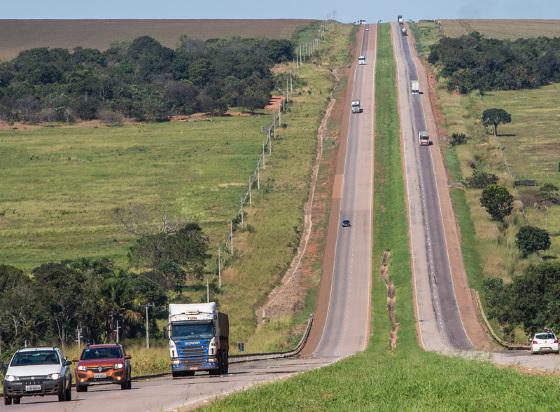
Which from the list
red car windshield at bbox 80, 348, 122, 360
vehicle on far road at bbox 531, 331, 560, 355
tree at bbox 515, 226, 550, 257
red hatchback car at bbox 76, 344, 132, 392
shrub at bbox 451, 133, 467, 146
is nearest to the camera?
red hatchback car at bbox 76, 344, 132, 392

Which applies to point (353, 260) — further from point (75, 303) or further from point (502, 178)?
point (75, 303)

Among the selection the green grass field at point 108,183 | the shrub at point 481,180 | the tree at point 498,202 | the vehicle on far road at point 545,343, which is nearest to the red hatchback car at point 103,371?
the vehicle on far road at point 545,343

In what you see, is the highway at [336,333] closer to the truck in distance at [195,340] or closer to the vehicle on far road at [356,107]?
the truck in distance at [195,340]

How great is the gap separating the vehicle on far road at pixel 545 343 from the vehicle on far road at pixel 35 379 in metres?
33.4

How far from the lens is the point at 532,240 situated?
118125 millimetres

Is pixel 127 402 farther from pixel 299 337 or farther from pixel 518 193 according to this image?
pixel 518 193

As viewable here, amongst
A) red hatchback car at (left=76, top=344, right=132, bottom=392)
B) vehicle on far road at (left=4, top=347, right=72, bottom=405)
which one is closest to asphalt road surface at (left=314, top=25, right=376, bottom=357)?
red hatchback car at (left=76, top=344, right=132, bottom=392)

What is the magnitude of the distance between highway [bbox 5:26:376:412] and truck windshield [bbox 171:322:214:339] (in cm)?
195

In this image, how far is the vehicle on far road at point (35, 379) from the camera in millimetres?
41562

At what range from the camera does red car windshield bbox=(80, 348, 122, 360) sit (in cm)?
4928

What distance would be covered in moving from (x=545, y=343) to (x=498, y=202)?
64.6 metres

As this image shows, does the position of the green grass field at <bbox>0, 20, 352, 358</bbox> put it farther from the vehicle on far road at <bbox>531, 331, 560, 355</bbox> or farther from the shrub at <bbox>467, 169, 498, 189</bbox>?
the vehicle on far road at <bbox>531, 331, 560, 355</bbox>

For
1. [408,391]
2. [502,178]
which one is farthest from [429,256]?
[408,391]

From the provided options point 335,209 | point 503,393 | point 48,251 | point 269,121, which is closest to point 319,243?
point 335,209
